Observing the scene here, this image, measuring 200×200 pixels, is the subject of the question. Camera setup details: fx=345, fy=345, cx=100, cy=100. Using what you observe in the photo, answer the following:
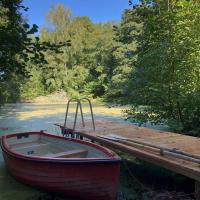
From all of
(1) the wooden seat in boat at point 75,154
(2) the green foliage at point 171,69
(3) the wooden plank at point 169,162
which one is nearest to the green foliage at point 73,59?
(2) the green foliage at point 171,69

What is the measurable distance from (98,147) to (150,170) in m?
1.37

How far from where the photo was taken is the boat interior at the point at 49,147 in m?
5.10

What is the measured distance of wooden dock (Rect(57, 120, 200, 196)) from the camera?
3.85 meters

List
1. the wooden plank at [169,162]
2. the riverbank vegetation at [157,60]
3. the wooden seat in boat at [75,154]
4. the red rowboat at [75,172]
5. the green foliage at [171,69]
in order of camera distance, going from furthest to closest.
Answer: the green foliage at [171,69], the wooden seat in boat at [75,154], the riverbank vegetation at [157,60], the red rowboat at [75,172], the wooden plank at [169,162]

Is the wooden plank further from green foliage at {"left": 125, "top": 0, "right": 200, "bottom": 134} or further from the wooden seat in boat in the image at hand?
green foliage at {"left": 125, "top": 0, "right": 200, "bottom": 134}

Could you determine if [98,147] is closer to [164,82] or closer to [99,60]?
[164,82]

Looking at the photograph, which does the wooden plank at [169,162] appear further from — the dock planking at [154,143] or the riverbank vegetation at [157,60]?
the riverbank vegetation at [157,60]

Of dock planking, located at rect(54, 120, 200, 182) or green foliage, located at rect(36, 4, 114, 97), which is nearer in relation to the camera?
dock planking, located at rect(54, 120, 200, 182)

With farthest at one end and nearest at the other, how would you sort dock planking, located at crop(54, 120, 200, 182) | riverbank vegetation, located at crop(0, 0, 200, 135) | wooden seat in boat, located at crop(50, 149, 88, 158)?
wooden seat in boat, located at crop(50, 149, 88, 158) < riverbank vegetation, located at crop(0, 0, 200, 135) < dock planking, located at crop(54, 120, 200, 182)

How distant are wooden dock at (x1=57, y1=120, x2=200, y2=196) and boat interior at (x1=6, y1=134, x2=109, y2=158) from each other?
38cm

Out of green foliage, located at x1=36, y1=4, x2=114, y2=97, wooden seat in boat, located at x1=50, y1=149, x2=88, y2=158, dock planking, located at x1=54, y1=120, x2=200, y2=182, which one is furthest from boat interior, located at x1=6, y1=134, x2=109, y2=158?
green foliage, located at x1=36, y1=4, x2=114, y2=97

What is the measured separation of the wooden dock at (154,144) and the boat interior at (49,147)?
0.38 meters

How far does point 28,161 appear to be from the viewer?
480 centimetres

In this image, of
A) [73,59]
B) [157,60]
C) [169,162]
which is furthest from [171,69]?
[73,59]
